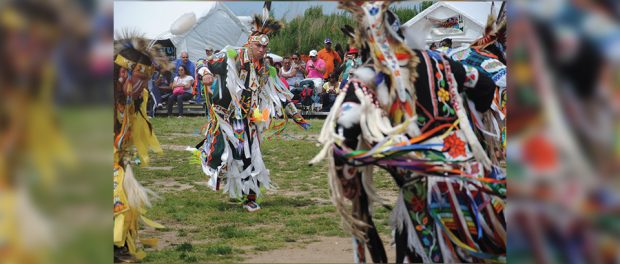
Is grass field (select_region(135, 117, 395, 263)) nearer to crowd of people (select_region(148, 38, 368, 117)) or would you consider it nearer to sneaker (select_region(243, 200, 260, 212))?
sneaker (select_region(243, 200, 260, 212))

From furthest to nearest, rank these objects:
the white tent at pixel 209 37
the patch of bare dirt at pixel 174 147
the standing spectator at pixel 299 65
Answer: the standing spectator at pixel 299 65
the patch of bare dirt at pixel 174 147
the white tent at pixel 209 37

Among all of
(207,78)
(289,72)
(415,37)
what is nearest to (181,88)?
(289,72)

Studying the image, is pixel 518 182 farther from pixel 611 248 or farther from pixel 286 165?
pixel 286 165

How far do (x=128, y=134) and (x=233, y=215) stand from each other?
2.63 metres

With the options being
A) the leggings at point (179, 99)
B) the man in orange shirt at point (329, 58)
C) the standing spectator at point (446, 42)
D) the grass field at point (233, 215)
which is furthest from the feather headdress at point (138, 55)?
the leggings at point (179, 99)

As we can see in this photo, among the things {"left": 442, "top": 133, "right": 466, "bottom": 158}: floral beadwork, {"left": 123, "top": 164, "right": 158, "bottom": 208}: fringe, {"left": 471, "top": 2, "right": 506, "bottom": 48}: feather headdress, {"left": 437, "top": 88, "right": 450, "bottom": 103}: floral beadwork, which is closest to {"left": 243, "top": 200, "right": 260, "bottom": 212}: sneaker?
{"left": 123, "top": 164, "right": 158, "bottom": 208}: fringe

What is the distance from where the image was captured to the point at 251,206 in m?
8.40

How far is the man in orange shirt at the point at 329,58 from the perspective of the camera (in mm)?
16844

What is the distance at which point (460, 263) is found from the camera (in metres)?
4.40

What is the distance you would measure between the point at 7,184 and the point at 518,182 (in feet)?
5.23

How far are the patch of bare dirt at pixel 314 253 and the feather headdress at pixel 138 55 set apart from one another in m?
1.66

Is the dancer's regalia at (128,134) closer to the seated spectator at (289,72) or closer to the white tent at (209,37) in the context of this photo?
the white tent at (209,37)

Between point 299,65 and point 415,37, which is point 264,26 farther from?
point 299,65

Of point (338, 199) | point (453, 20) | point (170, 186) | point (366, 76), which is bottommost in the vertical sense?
point (170, 186)
